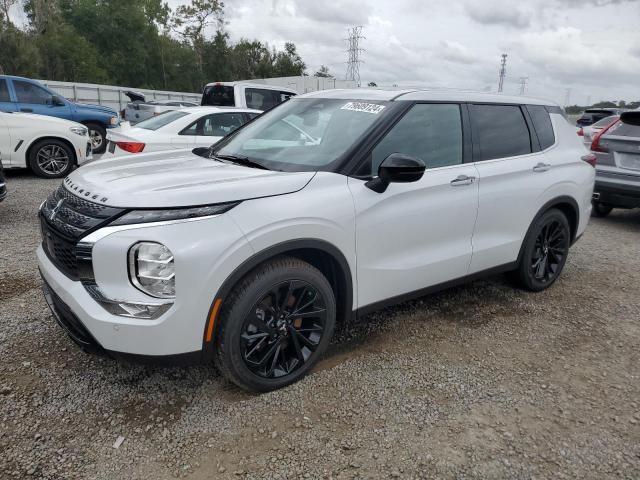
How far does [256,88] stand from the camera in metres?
11.5

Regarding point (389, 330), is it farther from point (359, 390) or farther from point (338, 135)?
point (338, 135)

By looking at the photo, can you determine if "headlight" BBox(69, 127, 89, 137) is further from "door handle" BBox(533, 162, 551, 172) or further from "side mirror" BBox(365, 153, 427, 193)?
"door handle" BBox(533, 162, 551, 172)

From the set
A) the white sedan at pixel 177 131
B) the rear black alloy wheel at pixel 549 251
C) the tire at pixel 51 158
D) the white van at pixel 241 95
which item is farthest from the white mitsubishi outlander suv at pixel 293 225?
the white van at pixel 241 95

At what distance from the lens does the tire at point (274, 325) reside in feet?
8.20

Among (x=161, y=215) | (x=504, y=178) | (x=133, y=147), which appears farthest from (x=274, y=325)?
(x=133, y=147)

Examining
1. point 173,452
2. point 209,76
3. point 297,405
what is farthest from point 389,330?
point 209,76

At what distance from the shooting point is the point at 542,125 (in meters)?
4.27

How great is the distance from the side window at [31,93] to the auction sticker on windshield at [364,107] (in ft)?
A: 29.6

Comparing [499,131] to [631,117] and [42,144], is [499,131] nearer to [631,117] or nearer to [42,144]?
[631,117]

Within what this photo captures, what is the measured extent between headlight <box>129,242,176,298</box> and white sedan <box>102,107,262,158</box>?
4.57 meters

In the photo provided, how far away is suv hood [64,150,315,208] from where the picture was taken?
2.40m

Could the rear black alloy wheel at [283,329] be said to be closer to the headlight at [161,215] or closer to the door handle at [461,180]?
the headlight at [161,215]

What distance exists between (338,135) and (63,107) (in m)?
9.60

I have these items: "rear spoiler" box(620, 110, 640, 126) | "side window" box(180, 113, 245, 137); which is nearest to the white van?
"side window" box(180, 113, 245, 137)
